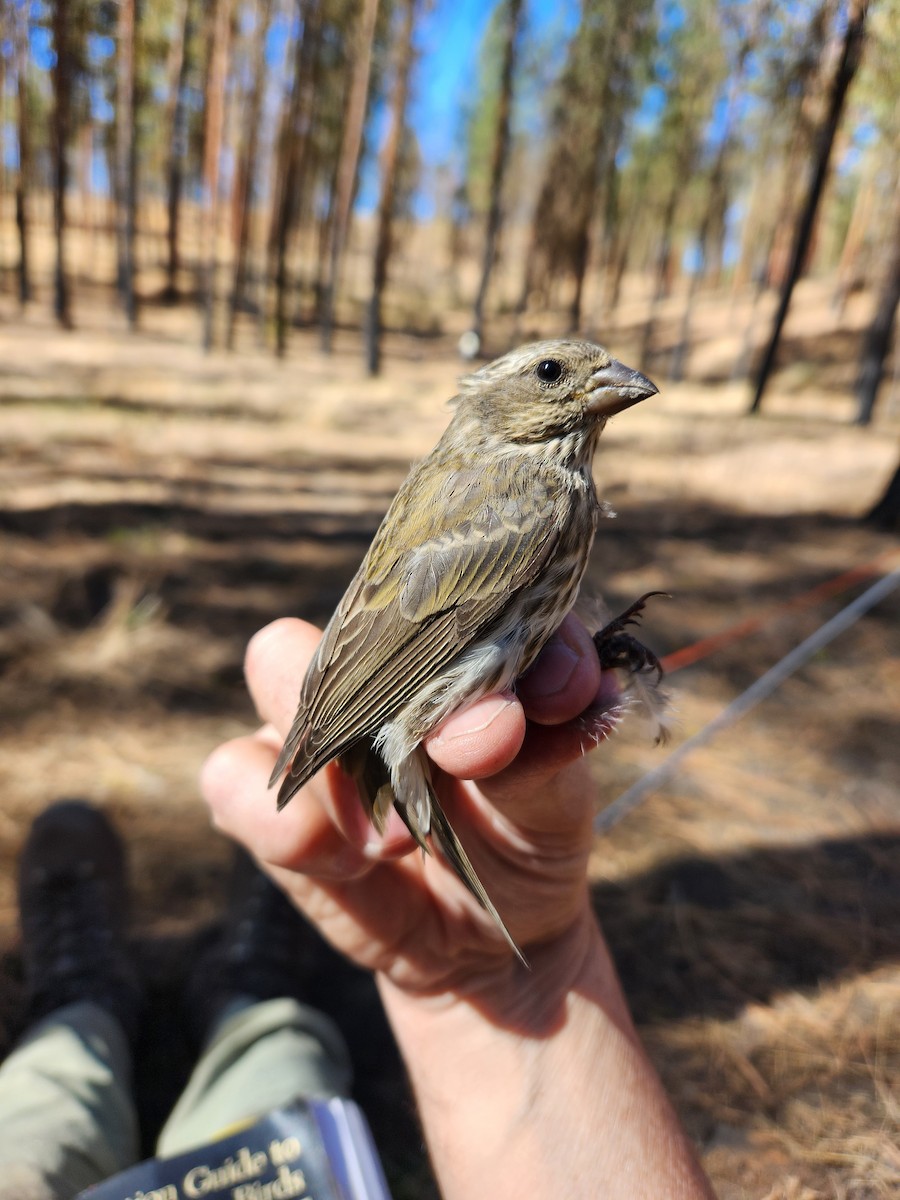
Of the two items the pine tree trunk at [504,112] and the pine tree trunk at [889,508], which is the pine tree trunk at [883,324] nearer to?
the pine tree trunk at [889,508]

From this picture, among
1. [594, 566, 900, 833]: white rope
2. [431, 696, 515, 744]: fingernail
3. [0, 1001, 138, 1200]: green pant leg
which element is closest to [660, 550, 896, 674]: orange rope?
[594, 566, 900, 833]: white rope

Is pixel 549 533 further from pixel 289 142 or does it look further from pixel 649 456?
pixel 289 142

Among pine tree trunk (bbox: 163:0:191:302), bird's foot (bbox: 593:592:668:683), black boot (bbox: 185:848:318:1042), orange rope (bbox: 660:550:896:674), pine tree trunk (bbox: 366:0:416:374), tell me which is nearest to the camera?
bird's foot (bbox: 593:592:668:683)

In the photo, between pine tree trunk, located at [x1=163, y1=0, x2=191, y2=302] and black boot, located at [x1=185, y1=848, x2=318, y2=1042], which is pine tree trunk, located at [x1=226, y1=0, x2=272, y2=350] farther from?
black boot, located at [x1=185, y1=848, x2=318, y2=1042]

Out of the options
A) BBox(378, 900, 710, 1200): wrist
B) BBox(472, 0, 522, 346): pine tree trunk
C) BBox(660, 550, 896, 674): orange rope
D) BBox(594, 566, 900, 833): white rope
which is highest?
BBox(472, 0, 522, 346): pine tree trunk

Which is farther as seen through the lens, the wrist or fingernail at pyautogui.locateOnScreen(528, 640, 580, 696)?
the wrist

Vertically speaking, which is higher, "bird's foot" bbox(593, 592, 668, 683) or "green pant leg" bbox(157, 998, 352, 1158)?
"bird's foot" bbox(593, 592, 668, 683)

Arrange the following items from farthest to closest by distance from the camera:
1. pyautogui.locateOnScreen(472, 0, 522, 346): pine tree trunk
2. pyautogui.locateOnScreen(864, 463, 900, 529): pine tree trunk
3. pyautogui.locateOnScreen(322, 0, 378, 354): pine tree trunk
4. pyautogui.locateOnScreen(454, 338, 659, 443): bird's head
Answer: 1. pyautogui.locateOnScreen(472, 0, 522, 346): pine tree trunk
2. pyautogui.locateOnScreen(322, 0, 378, 354): pine tree trunk
3. pyautogui.locateOnScreen(864, 463, 900, 529): pine tree trunk
4. pyautogui.locateOnScreen(454, 338, 659, 443): bird's head
